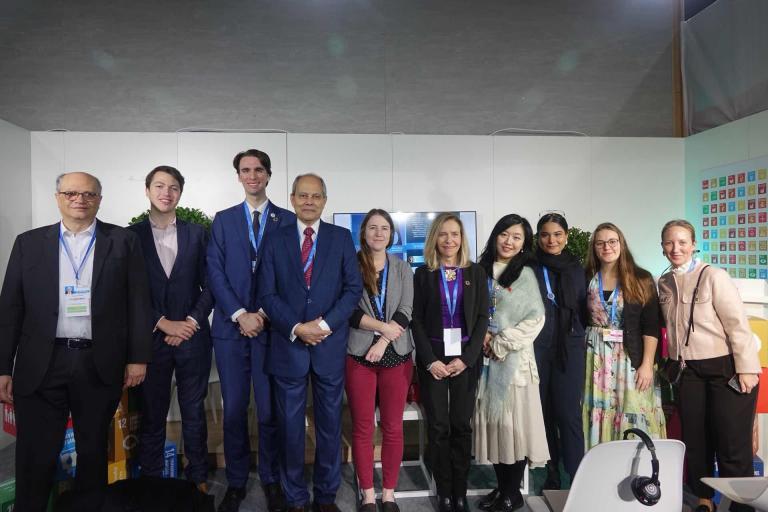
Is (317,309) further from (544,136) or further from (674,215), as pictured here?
(674,215)

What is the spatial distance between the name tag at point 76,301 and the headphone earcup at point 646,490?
2123mm

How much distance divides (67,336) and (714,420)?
121 inches

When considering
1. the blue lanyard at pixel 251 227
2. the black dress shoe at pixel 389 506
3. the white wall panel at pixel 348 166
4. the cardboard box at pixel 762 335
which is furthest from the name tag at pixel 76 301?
the cardboard box at pixel 762 335

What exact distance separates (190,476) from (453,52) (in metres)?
4.81

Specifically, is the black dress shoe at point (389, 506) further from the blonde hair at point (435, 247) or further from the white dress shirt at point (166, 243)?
the white dress shirt at point (166, 243)

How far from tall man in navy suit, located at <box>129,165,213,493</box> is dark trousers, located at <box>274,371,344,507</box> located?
51 cm

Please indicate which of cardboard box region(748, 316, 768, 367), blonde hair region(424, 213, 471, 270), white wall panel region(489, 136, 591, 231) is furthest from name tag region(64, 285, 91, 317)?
white wall panel region(489, 136, 591, 231)

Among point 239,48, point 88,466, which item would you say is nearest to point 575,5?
point 239,48

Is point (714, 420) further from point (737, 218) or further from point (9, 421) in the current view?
point (9, 421)

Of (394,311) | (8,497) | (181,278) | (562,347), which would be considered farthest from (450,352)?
(8,497)

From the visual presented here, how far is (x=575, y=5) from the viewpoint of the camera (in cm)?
562

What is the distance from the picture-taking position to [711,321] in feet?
8.09

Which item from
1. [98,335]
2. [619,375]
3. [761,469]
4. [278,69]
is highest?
[278,69]

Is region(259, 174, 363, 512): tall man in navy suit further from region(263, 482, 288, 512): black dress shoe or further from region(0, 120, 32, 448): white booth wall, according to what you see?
region(0, 120, 32, 448): white booth wall
